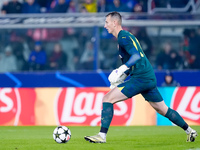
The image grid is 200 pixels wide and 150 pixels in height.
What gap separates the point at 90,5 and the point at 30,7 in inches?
85.4

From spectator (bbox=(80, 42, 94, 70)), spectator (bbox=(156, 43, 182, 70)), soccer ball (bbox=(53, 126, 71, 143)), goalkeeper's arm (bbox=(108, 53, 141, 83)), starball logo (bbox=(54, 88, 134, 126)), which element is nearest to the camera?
goalkeeper's arm (bbox=(108, 53, 141, 83))

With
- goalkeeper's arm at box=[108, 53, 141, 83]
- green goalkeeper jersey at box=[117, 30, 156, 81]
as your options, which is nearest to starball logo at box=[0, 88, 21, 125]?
green goalkeeper jersey at box=[117, 30, 156, 81]

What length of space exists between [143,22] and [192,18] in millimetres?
1628

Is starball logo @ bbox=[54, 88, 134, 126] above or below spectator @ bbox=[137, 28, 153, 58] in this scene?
below

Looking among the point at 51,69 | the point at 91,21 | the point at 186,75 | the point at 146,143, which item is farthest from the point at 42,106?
the point at 146,143

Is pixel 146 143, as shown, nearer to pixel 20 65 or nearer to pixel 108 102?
pixel 108 102

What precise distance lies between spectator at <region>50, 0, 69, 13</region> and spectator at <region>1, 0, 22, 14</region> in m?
1.28

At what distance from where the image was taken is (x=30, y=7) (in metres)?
18.1

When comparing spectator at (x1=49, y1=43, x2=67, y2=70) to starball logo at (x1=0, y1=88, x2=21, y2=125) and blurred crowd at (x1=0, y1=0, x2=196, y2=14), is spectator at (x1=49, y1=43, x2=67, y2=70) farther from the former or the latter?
starball logo at (x1=0, y1=88, x2=21, y2=125)

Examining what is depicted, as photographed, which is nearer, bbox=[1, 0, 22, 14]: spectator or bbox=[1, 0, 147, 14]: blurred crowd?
bbox=[1, 0, 147, 14]: blurred crowd

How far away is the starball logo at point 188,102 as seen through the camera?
13420 mm

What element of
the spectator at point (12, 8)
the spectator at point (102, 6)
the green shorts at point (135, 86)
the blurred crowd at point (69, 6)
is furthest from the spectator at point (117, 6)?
the green shorts at point (135, 86)

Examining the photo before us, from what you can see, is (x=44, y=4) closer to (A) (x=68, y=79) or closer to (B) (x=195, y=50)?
(A) (x=68, y=79)

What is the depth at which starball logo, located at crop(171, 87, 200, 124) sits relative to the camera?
13420 mm
